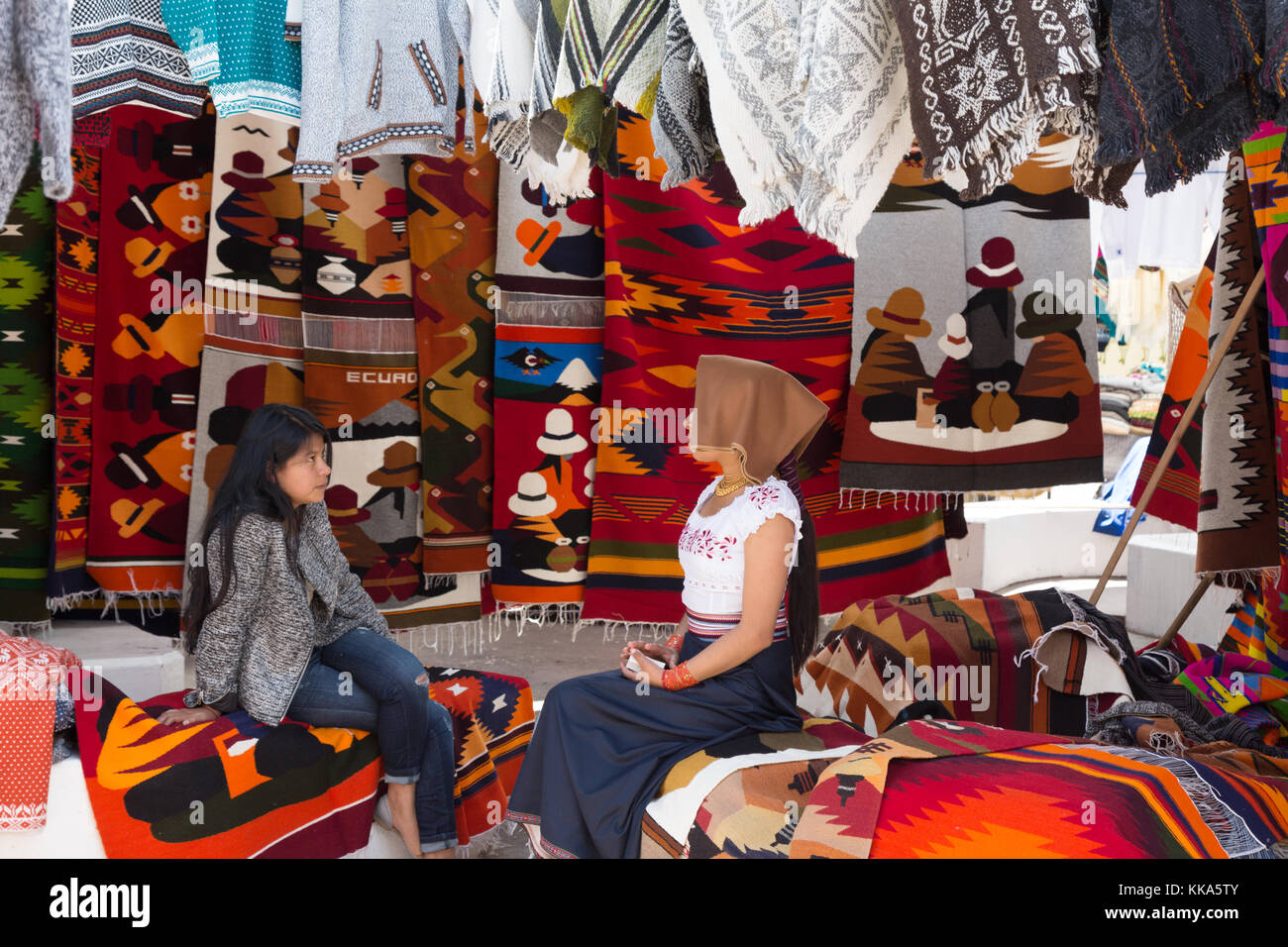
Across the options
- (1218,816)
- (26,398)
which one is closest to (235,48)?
(26,398)

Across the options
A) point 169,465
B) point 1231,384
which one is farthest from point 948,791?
point 169,465

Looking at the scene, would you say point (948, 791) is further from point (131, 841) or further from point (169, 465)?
point (169, 465)

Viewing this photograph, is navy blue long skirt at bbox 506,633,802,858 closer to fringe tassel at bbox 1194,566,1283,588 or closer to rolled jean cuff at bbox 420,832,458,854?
rolled jean cuff at bbox 420,832,458,854

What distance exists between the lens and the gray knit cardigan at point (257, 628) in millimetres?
2553

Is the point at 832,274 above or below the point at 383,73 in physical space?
below

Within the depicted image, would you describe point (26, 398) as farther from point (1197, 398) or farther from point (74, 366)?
point (1197, 398)

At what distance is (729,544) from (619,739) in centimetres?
49

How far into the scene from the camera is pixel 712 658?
92.4 inches

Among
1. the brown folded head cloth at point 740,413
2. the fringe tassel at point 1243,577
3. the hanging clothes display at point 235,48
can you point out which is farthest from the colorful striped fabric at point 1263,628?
the hanging clothes display at point 235,48

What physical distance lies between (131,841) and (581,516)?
1.74 meters

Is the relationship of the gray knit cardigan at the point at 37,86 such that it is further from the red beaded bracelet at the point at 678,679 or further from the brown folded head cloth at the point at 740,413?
the red beaded bracelet at the point at 678,679

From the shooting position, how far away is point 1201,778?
198cm

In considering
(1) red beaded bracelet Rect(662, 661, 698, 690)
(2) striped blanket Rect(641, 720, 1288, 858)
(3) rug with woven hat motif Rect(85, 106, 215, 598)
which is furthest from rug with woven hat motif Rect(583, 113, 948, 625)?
(2) striped blanket Rect(641, 720, 1288, 858)

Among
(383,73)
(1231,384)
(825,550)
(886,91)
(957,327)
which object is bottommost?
(825,550)
